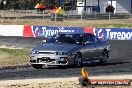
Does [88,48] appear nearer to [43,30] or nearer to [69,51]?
[69,51]

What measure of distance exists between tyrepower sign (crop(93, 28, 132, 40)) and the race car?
2053 cm

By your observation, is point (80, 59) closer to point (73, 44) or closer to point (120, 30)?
point (73, 44)

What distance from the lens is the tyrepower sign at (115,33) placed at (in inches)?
1668

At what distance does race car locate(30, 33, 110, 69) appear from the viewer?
19.2 metres

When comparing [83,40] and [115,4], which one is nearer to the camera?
[83,40]

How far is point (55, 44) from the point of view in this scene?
2000 cm


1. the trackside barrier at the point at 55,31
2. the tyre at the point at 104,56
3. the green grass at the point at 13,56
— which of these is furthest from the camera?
the trackside barrier at the point at 55,31

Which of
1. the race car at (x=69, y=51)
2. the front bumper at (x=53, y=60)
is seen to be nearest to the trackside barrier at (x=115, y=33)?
the race car at (x=69, y=51)

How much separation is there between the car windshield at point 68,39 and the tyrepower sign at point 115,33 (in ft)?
71.5

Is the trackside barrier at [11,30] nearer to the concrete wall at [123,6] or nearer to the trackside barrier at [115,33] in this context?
the trackside barrier at [115,33]

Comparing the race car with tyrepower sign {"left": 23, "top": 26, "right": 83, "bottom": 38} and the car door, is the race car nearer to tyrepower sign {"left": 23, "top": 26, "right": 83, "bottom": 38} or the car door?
the car door

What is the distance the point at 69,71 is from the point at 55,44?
188cm

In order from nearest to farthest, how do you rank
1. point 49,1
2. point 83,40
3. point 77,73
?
point 77,73
point 83,40
point 49,1

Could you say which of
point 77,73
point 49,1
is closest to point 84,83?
point 77,73
